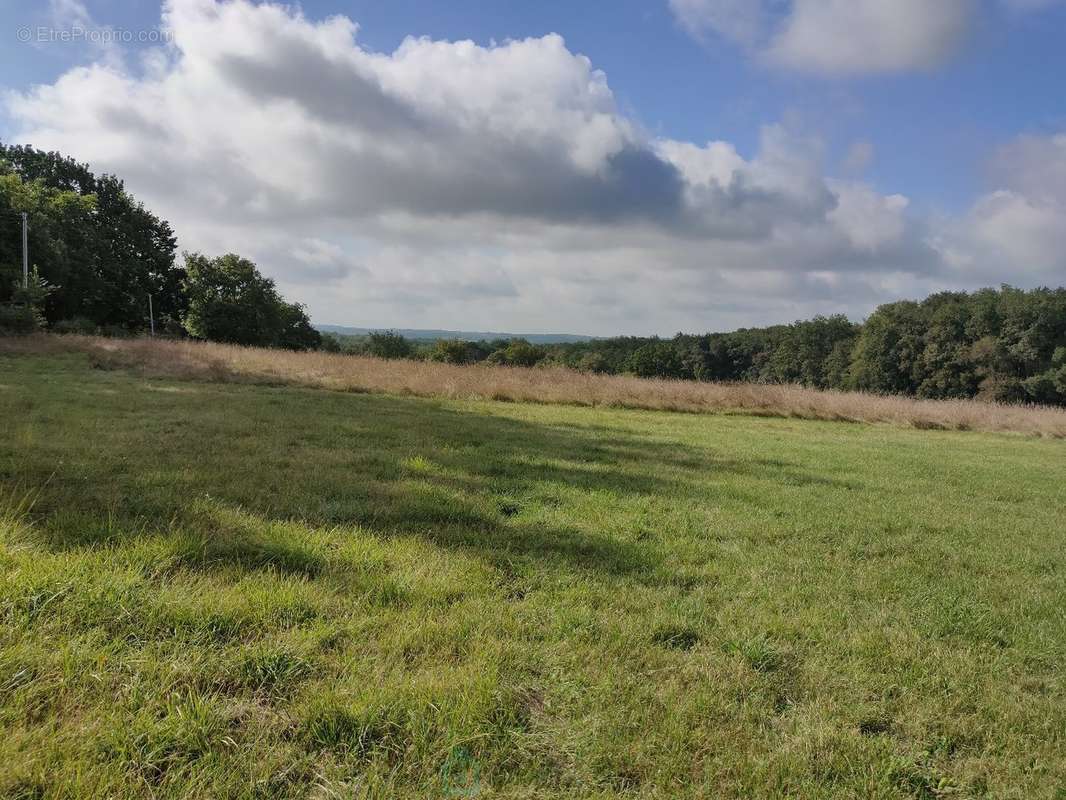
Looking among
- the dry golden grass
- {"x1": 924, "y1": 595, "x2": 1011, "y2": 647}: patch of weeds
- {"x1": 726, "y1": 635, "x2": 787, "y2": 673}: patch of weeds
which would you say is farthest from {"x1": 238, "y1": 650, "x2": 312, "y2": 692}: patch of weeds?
the dry golden grass

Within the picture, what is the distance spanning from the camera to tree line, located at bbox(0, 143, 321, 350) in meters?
33.7

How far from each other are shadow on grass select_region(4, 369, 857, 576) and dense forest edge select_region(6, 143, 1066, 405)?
18.0 meters

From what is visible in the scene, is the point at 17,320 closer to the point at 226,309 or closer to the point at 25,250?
the point at 25,250

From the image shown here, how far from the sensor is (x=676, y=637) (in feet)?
8.46

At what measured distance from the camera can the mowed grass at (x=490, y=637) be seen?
67.6 inches

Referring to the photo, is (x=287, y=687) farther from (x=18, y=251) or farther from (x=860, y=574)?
(x=18, y=251)

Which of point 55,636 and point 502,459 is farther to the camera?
point 502,459

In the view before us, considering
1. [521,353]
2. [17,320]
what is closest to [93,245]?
[17,320]

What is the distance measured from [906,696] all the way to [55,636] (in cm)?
336

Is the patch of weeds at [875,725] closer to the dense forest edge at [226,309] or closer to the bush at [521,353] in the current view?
the dense forest edge at [226,309]

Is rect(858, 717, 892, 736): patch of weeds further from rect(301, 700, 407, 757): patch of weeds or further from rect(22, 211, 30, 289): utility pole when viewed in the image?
rect(22, 211, 30, 289): utility pole

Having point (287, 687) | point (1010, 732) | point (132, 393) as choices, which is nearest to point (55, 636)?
point (287, 687)

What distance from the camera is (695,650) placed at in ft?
8.16

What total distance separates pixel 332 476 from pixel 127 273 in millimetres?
46103
